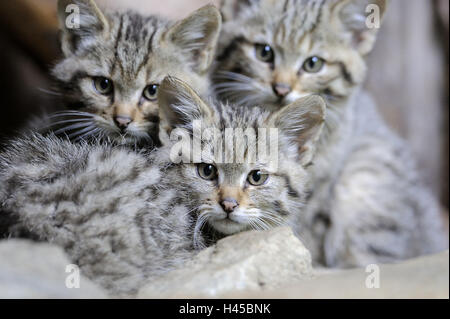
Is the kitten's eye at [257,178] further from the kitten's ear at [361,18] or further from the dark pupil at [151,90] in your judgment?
the kitten's ear at [361,18]

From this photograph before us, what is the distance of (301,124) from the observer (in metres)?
3.21

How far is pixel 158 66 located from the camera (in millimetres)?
3334

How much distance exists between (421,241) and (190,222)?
268 centimetres

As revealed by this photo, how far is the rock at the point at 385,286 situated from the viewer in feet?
7.59

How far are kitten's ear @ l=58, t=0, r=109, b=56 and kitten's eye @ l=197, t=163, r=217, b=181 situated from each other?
3.61ft

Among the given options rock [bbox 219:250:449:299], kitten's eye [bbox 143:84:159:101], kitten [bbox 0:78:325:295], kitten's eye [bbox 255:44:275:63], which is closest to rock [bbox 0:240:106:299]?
kitten [bbox 0:78:325:295]

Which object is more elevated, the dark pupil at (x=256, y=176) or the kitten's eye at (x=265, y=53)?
the kitten's eye at (x=265, y=53)

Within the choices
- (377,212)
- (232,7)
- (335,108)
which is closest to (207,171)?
(335,108)

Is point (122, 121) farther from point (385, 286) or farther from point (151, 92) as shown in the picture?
point (385, 286)

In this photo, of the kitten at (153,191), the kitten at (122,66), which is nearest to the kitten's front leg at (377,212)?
the kitten at (153,191)

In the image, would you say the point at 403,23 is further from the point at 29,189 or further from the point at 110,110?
the point at 29,189

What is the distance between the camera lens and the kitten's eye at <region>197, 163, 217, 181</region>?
296 centimetres

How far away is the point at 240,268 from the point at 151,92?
130cm
